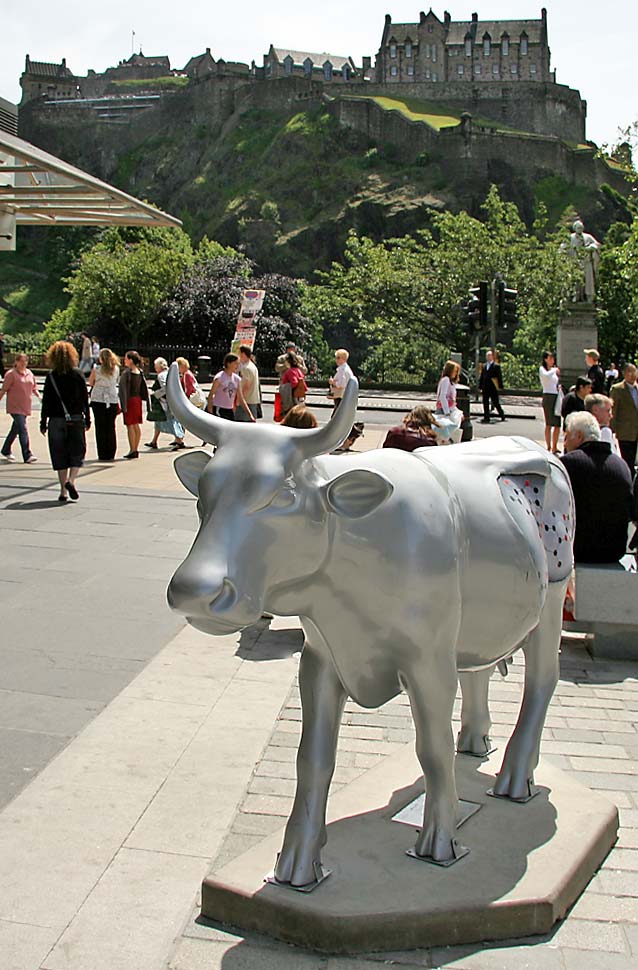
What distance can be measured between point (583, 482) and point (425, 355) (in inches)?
1373

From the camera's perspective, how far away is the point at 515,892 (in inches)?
131

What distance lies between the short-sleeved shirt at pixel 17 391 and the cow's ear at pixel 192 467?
1155 cm

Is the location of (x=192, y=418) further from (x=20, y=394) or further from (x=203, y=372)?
(x=203, y=372)

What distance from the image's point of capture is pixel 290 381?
13.2 meters

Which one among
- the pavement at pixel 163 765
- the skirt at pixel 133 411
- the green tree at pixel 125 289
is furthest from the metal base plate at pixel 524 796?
the green tree at pixel 125 289

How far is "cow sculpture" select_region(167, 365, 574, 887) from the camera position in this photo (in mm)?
2850

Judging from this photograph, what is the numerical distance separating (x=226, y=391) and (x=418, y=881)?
10.4m

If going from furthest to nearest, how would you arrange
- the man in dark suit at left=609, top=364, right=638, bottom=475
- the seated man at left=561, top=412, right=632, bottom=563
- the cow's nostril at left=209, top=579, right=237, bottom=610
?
1. the man in dark suit at left=609, top=364, right=638, bottom=475
2. the seated man at left=561, top=412, right=632, bottom=563
3. the cow's nostril at left=209, top=579, right=237, bottom=610

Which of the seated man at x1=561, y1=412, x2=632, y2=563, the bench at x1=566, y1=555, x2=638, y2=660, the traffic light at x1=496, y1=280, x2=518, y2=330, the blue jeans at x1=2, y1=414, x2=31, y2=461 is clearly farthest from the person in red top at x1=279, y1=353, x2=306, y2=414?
the traffic light at x1=496, y1=280, x2=518, y2=330

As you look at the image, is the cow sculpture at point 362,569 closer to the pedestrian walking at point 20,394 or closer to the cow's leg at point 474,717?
the cow's leg at point 474,717

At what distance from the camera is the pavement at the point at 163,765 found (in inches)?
128

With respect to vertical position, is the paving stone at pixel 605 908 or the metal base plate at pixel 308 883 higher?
the metal base plate at pixel 308 883

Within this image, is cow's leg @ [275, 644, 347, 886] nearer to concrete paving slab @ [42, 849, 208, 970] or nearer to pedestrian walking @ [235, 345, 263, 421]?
concrete paving slab @ [42, 849, 208, 970]

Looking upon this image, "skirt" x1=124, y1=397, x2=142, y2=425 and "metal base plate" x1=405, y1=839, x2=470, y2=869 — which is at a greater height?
"skirt" x1=124, y1=397, x2=142, y2=425
